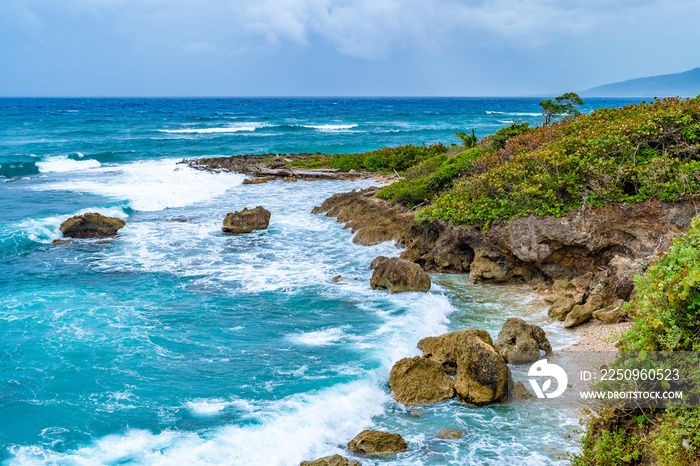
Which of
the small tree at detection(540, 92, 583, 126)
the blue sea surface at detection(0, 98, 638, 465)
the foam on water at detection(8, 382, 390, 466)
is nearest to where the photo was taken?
the foam on water at detection(8, 382, 390, 466)

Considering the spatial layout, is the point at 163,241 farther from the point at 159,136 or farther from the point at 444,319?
the point at 159,136

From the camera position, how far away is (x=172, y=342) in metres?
11.8

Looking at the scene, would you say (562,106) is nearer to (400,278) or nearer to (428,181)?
(428,181)

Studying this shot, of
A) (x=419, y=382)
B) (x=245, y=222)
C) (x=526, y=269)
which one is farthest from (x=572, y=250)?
(x=245, y=222)

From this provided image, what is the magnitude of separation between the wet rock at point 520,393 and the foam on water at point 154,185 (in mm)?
21166

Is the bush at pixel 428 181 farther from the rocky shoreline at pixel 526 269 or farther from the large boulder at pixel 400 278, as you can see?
the large boulder at pixel 400 278

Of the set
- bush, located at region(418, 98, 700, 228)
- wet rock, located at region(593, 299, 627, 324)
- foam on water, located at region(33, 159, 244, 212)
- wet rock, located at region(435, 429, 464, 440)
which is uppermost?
bush, located at region(418, 98, 700, 228)

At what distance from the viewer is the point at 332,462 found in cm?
734

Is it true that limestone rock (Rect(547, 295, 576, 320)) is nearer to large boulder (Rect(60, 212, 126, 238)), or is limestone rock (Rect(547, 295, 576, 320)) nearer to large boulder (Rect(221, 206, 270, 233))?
large boulder (Rect(221, 206, 270, 233))

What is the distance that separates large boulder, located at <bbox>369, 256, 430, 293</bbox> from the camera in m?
14.2

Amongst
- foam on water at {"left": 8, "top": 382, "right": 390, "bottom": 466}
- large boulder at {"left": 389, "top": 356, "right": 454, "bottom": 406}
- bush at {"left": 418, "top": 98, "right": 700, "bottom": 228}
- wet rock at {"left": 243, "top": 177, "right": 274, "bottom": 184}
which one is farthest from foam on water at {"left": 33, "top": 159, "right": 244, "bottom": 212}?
large boulder at {"left": 389, "top": 356, "right": 454, "bottom": 406}

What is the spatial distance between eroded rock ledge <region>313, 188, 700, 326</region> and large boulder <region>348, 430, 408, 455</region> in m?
5.66

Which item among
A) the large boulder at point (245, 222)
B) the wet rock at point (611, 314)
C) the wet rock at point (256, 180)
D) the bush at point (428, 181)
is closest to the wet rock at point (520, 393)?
the wet rock at point (611, 314)

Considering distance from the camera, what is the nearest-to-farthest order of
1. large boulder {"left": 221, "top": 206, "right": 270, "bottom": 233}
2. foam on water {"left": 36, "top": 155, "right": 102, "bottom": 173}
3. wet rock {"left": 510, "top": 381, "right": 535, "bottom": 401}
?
wet rock {"left": 510, "top": 381, "right": 535, "bottom": 401}
large boulder {"left": 221, "top": 206, "right": 270, "bottom": 233}
foam on water {"left": 36, "top": 155, "right": 102, "bottom": 173}
